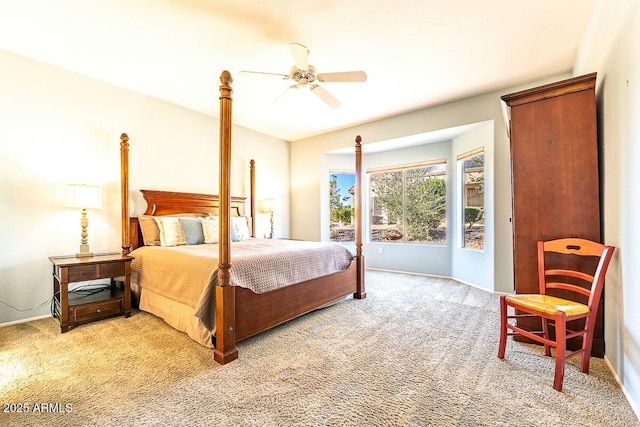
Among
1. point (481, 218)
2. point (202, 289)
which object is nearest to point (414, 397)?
point (202, 289)

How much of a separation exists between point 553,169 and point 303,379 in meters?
2.44

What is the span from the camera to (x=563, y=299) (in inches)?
81.0

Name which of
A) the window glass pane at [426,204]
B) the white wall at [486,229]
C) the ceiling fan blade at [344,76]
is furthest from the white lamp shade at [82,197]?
the white wall at [486,229]

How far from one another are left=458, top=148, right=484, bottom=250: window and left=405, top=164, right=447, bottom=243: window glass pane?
370 millimetres

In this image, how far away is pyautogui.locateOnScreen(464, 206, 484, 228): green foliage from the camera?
4.34m

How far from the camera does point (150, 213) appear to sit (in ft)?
12.1

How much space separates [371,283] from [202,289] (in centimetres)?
285

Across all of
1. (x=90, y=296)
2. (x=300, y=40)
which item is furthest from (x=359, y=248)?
(x=90, y=296)

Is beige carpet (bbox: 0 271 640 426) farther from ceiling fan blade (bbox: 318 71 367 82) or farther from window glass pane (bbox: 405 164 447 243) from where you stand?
window glass pane (bbox: 405 164 447 243)

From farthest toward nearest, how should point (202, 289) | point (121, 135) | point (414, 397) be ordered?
point (121, 135)
point (202, 289)
point (414, 397)

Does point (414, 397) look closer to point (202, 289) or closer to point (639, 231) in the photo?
point (639, 231)

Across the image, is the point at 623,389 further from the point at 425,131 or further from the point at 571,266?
the point at 425,131

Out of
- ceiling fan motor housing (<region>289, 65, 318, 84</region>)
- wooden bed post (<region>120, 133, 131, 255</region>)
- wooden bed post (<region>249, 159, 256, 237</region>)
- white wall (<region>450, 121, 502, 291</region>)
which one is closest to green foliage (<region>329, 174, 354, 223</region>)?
wooden bed post (<region>249, 159, 256, 237</region>)

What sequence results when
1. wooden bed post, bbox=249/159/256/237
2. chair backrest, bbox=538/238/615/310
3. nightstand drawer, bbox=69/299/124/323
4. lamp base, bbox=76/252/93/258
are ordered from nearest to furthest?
chair backrest, bbox=538/238/615/310 < nightstand drawer, bbox=69/299/124/323 < lamp base, bbox=76/252/93/258 < wooden bed post, bbox=249/159/256/237
